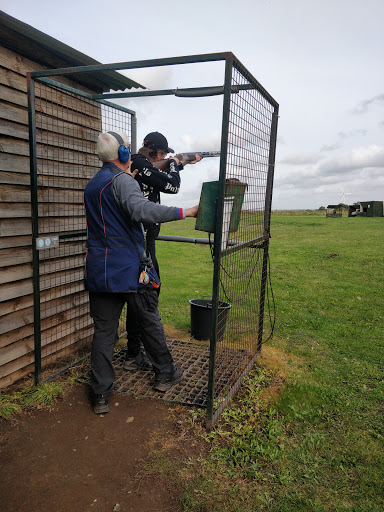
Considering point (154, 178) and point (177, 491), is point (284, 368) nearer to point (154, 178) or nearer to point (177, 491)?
point (177, 491)

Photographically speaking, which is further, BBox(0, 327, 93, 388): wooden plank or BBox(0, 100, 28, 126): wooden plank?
BBox(0, 327, 93, 388): wooden plank

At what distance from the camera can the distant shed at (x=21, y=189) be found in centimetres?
348

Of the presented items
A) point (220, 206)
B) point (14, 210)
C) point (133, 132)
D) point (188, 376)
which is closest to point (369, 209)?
point (133, 132)

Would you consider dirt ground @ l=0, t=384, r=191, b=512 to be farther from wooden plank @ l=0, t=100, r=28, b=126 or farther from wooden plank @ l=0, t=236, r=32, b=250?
wooden plank @ l=0, t=100, r=28, b=126

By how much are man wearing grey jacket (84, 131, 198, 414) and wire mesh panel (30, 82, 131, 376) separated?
29.4 inches

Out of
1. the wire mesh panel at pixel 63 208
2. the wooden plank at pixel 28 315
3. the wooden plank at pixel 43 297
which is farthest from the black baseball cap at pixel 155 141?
the wooden plank at pixel 28 315

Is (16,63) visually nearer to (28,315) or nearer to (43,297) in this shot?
(43,297)

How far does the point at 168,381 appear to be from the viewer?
3777 millimetres

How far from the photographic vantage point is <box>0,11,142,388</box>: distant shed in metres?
3.48

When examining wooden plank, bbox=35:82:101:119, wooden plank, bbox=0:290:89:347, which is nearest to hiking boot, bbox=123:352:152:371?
wooden plank, bbox=0:290:89:347

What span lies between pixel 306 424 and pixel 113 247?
7.45ft

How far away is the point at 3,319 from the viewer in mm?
3592

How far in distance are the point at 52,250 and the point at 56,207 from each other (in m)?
0.48

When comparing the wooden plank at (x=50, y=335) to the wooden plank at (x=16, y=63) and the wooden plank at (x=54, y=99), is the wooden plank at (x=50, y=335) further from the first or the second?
the wooden plank at (x=16, y=63)
